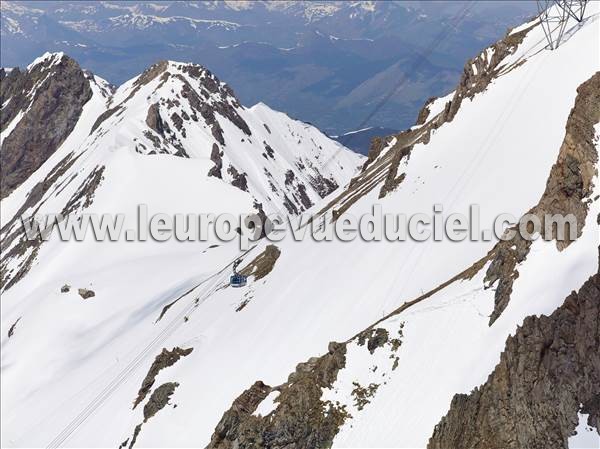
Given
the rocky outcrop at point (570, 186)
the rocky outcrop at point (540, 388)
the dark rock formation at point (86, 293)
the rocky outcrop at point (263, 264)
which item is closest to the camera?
the rocky outcrop at point (540, 388)

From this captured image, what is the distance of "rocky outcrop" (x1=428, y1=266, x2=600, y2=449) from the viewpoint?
22.1 metres

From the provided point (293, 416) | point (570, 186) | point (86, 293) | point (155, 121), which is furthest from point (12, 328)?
point (155, 121)

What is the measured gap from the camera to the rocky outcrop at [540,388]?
22.1 meters

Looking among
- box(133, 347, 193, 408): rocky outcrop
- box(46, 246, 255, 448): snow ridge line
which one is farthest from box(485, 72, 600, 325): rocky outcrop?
box(46, 246, 255, 448): snow ridge line

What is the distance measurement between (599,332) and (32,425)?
5316 centimetres

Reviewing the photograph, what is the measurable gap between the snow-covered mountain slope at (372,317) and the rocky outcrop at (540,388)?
70 millimetres

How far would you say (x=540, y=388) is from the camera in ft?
75.0

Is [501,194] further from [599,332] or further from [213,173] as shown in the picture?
[213,173]

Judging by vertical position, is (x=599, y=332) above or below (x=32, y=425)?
below

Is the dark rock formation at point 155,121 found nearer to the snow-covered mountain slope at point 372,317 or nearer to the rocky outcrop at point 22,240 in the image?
the rocky outcrop at point 22,240

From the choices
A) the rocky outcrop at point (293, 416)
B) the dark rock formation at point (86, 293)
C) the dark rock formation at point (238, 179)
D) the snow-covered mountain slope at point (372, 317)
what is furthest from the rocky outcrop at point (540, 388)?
the dark rock formation at point (238, 179)

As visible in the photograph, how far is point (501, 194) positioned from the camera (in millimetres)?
42281

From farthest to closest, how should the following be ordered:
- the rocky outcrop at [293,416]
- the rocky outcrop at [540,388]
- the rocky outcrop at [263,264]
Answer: the rocky outcrop at [263,264] → the rocky outcrop at [293,416] → the rocky outcrop at [540,388]

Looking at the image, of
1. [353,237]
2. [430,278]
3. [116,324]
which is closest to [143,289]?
[116,324]
